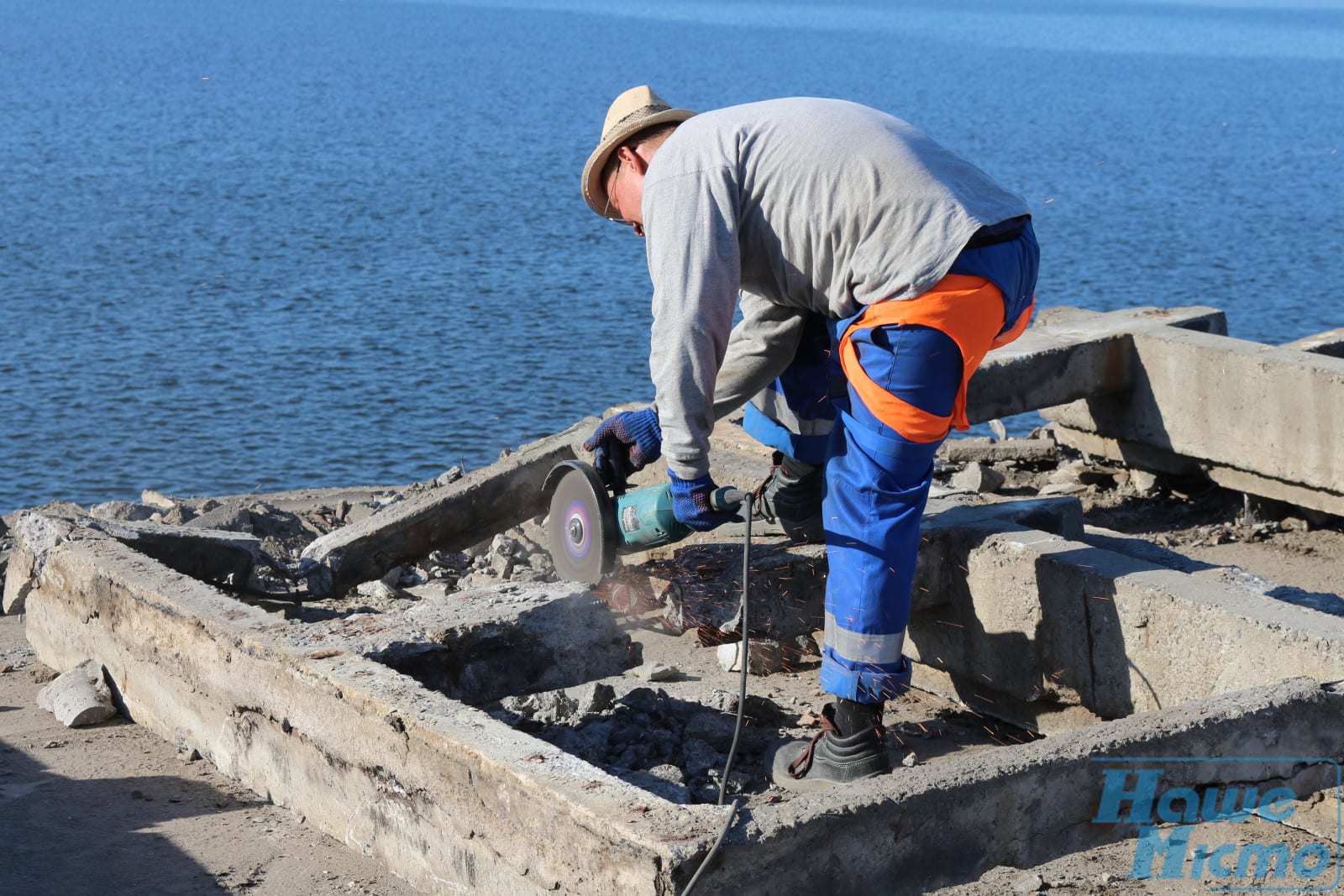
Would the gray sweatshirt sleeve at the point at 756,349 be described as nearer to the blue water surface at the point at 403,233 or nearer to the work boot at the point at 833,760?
the work boot at the point at 833,760

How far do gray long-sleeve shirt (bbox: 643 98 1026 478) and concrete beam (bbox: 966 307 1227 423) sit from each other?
3.59m

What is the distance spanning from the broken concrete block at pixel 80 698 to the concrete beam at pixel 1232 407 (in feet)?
17.8

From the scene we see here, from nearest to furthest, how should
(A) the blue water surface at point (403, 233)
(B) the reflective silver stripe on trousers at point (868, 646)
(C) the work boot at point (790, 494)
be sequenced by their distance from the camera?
(B) the reflective silver stripe on trousers at point (868, 646), (C) the work boot at point (790, 494), (A) the blue water surface at point (403, 233)

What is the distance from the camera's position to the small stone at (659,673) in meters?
4.98

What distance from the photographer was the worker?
11.9ft

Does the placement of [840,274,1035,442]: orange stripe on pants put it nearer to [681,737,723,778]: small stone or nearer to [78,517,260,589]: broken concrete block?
[681,737,723,778]: small stone

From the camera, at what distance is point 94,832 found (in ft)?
12.7

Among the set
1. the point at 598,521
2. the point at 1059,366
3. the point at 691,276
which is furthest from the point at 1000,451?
the point at 691,276

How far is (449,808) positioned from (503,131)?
2827 cm

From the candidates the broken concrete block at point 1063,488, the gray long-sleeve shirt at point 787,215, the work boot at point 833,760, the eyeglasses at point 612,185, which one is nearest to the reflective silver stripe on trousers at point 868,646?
the work boot at point 833,760

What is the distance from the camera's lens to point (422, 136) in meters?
29.4

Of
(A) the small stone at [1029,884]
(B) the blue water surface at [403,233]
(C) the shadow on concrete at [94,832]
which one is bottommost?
(B) the blue water surface at [403,233]

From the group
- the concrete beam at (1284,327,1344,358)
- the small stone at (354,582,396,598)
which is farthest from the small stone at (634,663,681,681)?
the concrete beam at (1284,327,1344,358)

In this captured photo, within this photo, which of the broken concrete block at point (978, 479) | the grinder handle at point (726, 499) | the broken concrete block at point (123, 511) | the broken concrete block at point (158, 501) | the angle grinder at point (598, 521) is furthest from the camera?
the broken concrete block at point (158, 501)
